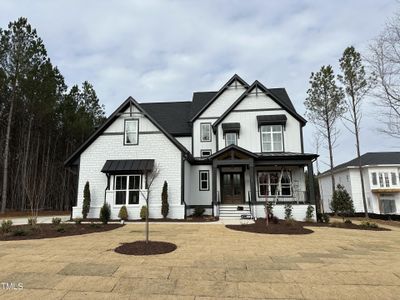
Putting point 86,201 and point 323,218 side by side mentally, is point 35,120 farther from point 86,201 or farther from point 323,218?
point 323,218

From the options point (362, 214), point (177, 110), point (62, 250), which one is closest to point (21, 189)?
point (177, 110)

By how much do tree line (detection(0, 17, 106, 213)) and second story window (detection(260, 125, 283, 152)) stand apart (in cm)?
1600

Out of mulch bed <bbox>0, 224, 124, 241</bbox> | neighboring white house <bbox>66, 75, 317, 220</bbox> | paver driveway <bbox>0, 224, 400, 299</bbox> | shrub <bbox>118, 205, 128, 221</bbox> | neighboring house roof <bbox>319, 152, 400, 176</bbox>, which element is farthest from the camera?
neighboring house roof <bbox>319, 152, 400, 176</bbox>

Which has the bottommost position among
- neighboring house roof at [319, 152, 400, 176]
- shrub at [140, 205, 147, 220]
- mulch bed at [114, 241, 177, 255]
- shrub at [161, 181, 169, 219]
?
mulch bed at [114, 241, 177, 255]

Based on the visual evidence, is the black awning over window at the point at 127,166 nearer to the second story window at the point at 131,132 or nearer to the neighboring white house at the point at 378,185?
the second story window at the point at 131,132

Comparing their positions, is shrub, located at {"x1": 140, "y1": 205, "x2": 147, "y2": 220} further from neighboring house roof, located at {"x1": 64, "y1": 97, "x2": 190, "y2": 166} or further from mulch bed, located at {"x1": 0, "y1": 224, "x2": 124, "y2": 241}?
neighboring house roof, located at {"x1": 64, "y1": 97, "x2": 190, "y2": 166}

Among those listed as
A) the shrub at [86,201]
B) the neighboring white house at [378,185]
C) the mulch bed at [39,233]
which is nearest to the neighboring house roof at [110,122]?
the shrub at [86,201]

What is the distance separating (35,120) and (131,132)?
13442 mm

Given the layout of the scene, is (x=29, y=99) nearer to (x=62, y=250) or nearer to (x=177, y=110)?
(x=177, y=110)

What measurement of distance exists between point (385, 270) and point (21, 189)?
29.6m

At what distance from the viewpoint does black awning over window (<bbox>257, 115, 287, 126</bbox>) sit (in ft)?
63.6

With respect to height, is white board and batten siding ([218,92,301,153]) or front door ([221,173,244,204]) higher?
white board and batten siding ([218,92,301,153])

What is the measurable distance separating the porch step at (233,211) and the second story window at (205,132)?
643 cm

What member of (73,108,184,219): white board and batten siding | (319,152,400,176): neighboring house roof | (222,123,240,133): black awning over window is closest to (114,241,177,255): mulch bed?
(73,108,184,219): white board and batten siding
